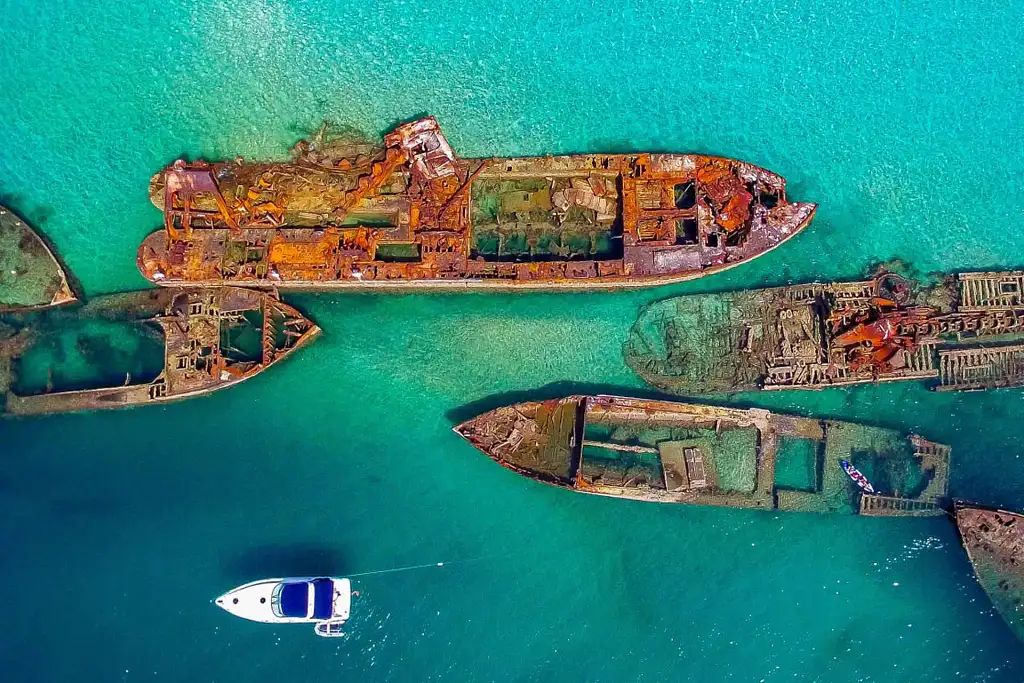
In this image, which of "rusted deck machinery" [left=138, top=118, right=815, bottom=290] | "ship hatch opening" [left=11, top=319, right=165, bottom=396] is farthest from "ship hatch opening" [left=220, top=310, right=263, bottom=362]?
"ship hatch opening" [left=11, top=319, right=165, bottom=396]

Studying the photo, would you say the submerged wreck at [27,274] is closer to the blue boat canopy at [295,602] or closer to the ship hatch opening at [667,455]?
the blue boat canopy at [295,602]

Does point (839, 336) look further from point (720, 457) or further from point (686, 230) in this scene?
point (686, 230)

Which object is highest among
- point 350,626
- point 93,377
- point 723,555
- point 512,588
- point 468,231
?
point 468,231

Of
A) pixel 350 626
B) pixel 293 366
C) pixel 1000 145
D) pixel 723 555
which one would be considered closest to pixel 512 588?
pixel 350 626

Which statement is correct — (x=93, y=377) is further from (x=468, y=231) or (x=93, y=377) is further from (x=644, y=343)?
(x=644, y=343)

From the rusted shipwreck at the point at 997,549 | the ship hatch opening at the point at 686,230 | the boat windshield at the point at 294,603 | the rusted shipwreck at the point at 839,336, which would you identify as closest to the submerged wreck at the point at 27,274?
the boat windshield at the point at 294,603

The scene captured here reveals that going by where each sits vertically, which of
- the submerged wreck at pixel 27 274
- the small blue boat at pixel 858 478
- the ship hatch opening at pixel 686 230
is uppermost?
the ship hatch opening at pixel 686 230
